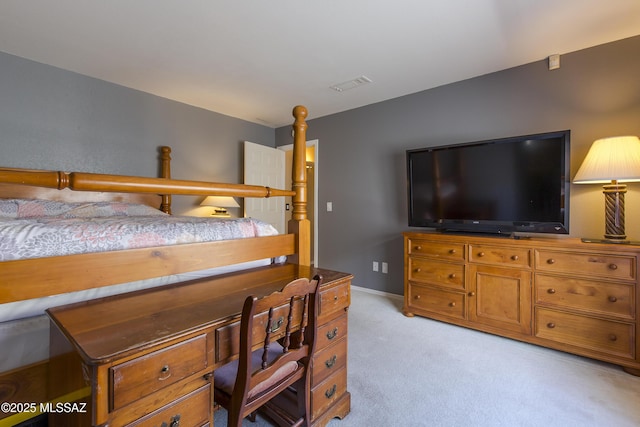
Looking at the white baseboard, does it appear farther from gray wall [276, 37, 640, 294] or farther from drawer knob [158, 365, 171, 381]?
drawer knob [158, 365, 171, 381]

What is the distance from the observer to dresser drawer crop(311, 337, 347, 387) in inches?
50.6

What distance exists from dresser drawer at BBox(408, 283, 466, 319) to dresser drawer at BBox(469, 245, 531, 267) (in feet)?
1.22

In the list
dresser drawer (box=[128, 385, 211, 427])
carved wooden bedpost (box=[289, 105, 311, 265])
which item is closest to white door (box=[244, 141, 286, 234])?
carved wooden bedpost (box=[289, 105, 311, 265])

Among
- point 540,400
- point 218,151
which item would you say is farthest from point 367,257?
point 218,151

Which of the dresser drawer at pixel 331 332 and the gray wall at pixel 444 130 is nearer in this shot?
the dresser drawer at pixel 331 332

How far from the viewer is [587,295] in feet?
6.54

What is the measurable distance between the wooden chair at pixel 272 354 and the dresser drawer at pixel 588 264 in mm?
2010

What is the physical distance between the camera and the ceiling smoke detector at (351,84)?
2.89 m

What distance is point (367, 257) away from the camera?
3645mm

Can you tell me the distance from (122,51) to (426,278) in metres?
3.37

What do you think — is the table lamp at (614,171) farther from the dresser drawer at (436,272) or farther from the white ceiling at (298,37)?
the dresser drawer at (436,272)

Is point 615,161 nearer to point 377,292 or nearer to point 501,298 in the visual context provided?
point 501,298

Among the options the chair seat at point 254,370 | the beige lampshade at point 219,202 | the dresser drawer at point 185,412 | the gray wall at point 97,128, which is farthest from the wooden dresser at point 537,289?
the gray wall at point 97,128

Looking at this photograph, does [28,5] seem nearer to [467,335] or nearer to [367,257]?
[367,257]
